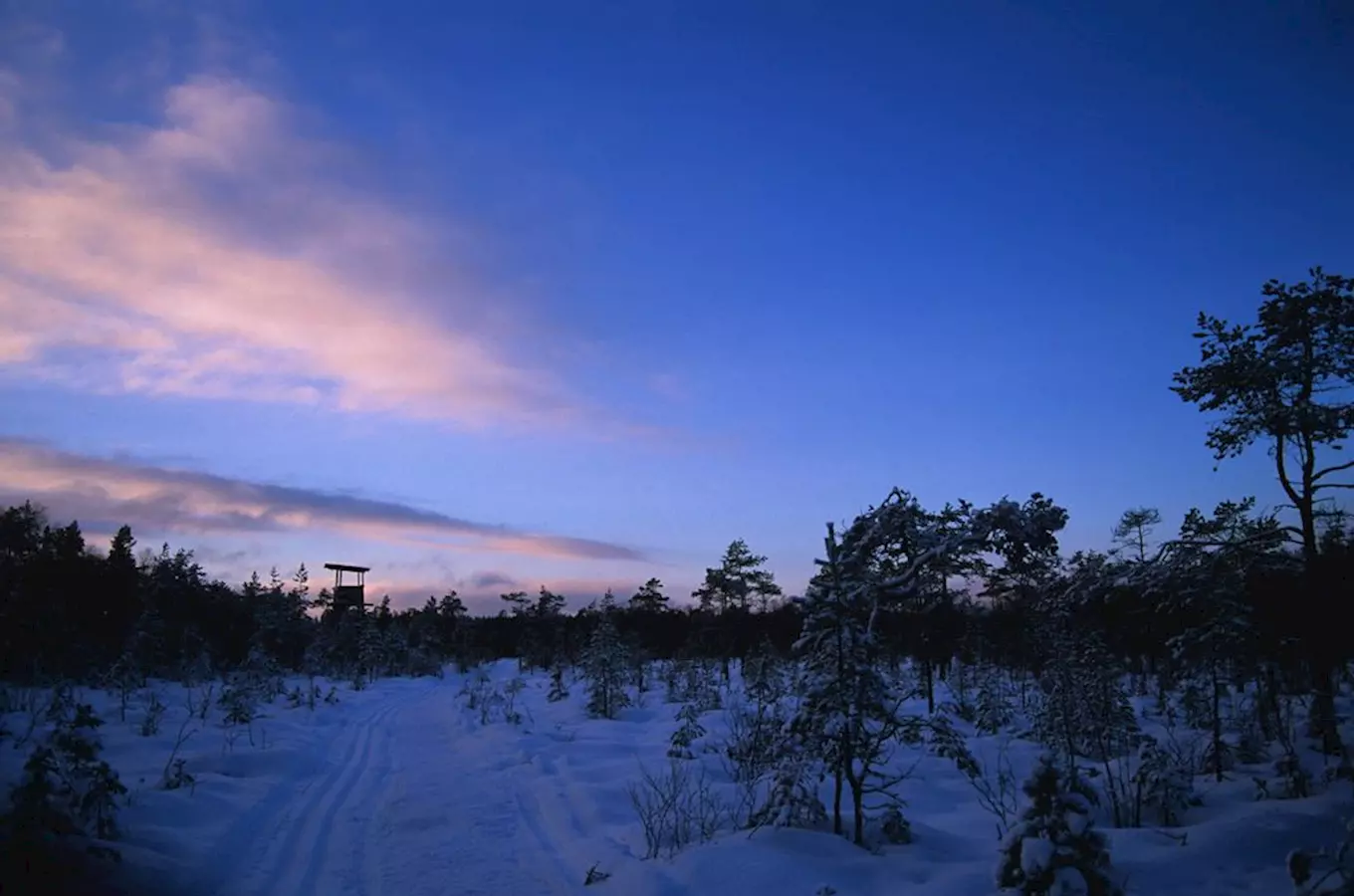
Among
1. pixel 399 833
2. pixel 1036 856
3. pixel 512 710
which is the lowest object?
pixel 512 710

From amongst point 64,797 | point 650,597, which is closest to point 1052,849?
point 64,797

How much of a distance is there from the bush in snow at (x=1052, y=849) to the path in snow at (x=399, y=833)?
3738 millimetres

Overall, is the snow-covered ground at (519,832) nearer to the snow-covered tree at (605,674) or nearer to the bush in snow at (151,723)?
the bush in snow at (151,723)

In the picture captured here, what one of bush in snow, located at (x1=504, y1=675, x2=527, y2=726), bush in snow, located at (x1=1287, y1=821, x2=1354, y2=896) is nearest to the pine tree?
bush in snow, located at (x1=504, y1=675, x2=527, y2=726)

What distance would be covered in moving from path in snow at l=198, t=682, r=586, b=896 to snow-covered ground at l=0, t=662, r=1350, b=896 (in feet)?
0.10

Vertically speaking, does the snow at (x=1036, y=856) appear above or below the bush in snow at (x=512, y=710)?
above

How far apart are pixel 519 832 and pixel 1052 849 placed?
19.4 feet

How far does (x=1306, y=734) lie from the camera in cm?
1048

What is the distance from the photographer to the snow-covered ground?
19.1 ft

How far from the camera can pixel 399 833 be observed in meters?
7.85

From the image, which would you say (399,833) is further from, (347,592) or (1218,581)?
(347,592)

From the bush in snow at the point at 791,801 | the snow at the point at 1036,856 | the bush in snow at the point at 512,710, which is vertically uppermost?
the snow at the point at 1036,856

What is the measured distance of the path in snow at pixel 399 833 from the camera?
6.29m

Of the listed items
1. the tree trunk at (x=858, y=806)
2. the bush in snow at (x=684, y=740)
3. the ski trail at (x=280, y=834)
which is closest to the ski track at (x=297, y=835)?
the ski trail at (x=280, y=834)
